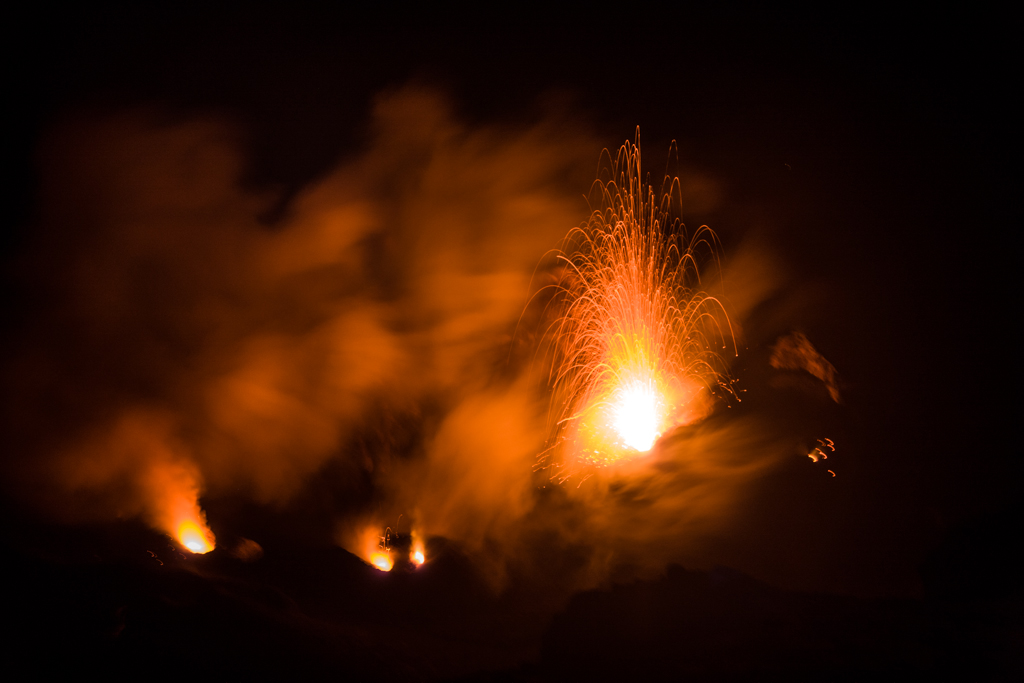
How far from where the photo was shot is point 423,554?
57.9 feet

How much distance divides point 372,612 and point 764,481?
45.3 feet

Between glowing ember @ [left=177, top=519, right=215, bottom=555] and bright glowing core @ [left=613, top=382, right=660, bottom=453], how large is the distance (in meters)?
13.5

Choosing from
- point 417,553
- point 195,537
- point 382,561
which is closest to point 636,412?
point 417,553

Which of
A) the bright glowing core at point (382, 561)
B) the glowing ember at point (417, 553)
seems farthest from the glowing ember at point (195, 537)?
the glowing ember at point (417, 553)

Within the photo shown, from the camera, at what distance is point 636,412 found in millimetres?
13203

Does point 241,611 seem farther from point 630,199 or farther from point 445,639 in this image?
point 630,199

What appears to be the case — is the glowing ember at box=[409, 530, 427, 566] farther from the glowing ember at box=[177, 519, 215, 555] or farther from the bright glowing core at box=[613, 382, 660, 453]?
the bright glowing core at box=[613, 382, 660, 453]

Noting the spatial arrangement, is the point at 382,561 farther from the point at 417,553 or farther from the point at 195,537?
the point at 195,537

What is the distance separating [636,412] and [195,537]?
47.8 ft

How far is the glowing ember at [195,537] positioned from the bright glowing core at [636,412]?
13.5m

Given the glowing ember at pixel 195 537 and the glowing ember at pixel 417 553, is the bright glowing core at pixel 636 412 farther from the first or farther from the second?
the glowing ember at pixel 195 537

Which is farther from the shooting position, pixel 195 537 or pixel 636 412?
pixel 195 537

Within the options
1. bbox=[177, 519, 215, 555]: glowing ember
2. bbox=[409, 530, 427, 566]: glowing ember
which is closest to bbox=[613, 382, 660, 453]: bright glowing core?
bbox=[409, 530, 427, 566]: glowing ember

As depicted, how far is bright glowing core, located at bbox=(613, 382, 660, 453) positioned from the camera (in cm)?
1294
